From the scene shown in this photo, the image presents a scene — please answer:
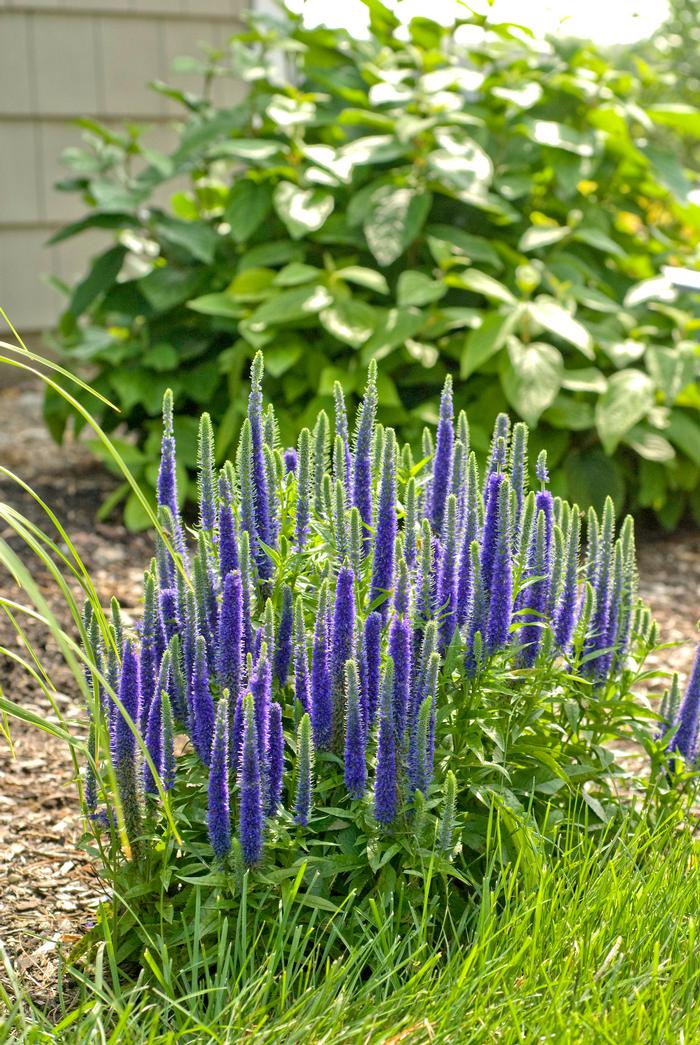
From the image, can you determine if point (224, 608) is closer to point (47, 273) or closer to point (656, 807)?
point (656, 807)

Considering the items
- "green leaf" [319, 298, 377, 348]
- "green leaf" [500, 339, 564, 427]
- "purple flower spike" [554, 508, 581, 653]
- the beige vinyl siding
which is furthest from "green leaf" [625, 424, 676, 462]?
the beige vinyl siding

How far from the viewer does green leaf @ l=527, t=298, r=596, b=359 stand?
4070 millimetres

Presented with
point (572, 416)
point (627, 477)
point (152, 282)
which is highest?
point (152, 282)

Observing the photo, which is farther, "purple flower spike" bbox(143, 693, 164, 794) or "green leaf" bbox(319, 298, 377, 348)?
"green leaf" bbox(319, 298, 377, 348)

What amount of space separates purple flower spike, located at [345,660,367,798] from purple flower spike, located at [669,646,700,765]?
2.33 ft

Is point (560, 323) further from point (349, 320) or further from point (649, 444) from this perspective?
point (349, 320)

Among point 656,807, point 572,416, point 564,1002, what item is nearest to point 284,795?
point 564,1002

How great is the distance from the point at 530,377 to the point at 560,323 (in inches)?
8.3

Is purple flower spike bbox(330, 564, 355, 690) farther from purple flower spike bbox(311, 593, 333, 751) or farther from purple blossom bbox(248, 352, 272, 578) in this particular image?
purple blossom bbox(248, 352, 272, 578)

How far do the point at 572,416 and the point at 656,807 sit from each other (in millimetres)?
2268

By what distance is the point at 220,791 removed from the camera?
5.82ft

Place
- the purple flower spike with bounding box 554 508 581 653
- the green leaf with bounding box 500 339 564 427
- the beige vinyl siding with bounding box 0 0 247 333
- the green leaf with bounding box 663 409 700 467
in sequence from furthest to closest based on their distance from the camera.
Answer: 1. the beige vinyl siding with bounding box 0 0 247 333
2. the green leaf with bounding box 663 409 700 467
3. the green leaf with bounding box 500 339 564 427
4. the purple flower spike with bounding box 554 508 581 653

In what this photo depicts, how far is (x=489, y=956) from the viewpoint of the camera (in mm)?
1834

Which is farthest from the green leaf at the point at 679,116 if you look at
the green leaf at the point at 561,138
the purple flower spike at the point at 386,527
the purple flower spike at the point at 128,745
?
the purple flower spike at the point at 128,745
